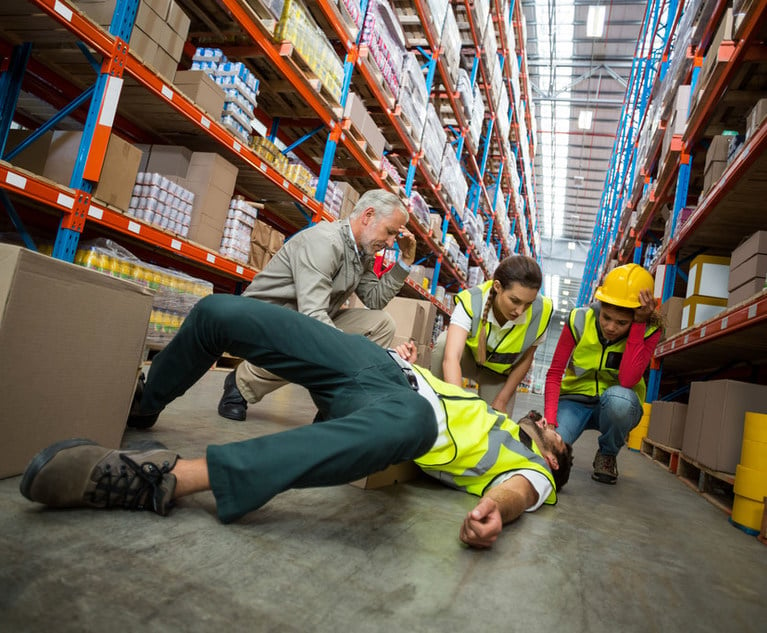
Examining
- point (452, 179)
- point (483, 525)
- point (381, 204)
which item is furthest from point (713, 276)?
point (452, 179)

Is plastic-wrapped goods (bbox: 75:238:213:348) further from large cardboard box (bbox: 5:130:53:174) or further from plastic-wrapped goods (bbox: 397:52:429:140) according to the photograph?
plastic-wrapped goods (bbox: 397:52:429:140)

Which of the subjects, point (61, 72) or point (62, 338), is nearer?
point (62, 338)

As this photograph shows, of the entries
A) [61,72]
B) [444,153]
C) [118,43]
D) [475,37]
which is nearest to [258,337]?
[118,43]

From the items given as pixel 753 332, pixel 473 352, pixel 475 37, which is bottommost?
pixel 473 352

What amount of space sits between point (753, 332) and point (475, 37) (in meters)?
7.31

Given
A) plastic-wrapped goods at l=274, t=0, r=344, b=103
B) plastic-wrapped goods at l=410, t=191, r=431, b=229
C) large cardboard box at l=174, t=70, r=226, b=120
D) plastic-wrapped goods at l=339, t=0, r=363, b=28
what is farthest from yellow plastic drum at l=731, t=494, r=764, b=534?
plastic-wrapped goods at l=410, t=191, r=431, b=229

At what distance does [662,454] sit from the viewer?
4414 mm

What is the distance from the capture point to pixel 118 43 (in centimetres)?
311

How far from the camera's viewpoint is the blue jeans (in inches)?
111

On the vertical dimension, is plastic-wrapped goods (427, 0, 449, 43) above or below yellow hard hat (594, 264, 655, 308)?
above

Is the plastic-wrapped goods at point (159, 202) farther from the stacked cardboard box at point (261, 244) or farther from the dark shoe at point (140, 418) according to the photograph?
the dark shoe at point (140, 418)

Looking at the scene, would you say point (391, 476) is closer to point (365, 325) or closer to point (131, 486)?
point (131, 486)

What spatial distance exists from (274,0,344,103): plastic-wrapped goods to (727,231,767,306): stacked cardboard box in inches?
154

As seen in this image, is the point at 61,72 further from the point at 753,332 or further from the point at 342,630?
the point at 753,332
